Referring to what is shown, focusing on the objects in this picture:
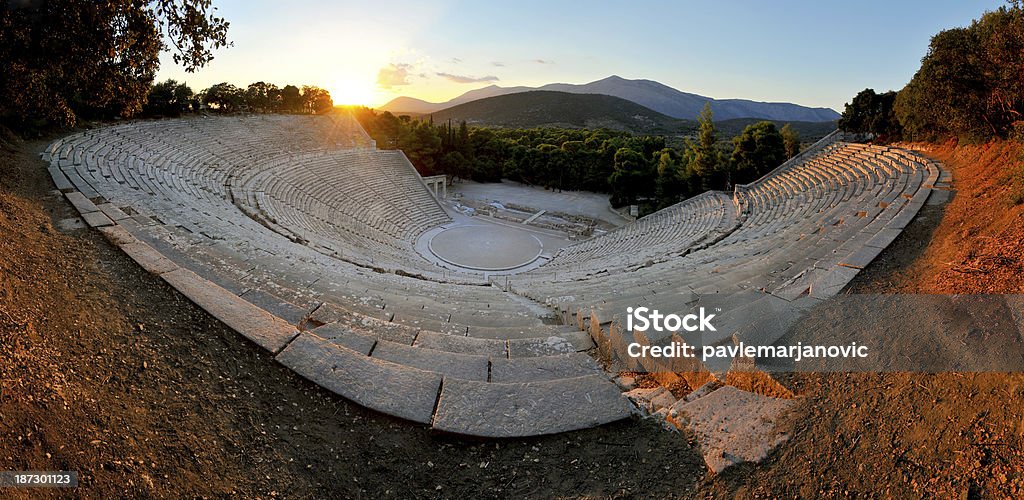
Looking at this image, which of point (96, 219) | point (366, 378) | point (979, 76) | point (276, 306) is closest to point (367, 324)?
point (276, 306)

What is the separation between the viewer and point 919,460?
293 centimetres

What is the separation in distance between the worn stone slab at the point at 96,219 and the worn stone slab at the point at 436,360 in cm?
539

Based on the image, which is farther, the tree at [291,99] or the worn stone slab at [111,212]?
the tree at [291,99]

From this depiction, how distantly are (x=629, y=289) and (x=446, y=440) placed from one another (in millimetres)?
6260

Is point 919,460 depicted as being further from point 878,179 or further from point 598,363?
point 878,179

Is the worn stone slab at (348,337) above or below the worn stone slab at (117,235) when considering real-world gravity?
below

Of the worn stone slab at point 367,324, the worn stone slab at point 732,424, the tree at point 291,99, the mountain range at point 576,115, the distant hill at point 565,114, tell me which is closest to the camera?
the worn stone slab at point 732,424

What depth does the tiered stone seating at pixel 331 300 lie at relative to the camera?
3.59 m

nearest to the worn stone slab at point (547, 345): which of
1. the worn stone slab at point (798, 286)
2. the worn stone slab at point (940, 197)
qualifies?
the worn stone slab at point (798, 286)

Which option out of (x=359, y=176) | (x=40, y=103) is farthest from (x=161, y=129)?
(x=40, y=103)

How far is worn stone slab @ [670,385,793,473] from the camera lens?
307 cm

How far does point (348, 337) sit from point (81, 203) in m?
6.51

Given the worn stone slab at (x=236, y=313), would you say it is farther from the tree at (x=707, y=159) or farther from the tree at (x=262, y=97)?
the tree at (x=262, y=97)

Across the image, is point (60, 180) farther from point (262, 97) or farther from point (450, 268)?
point (262, 97)
